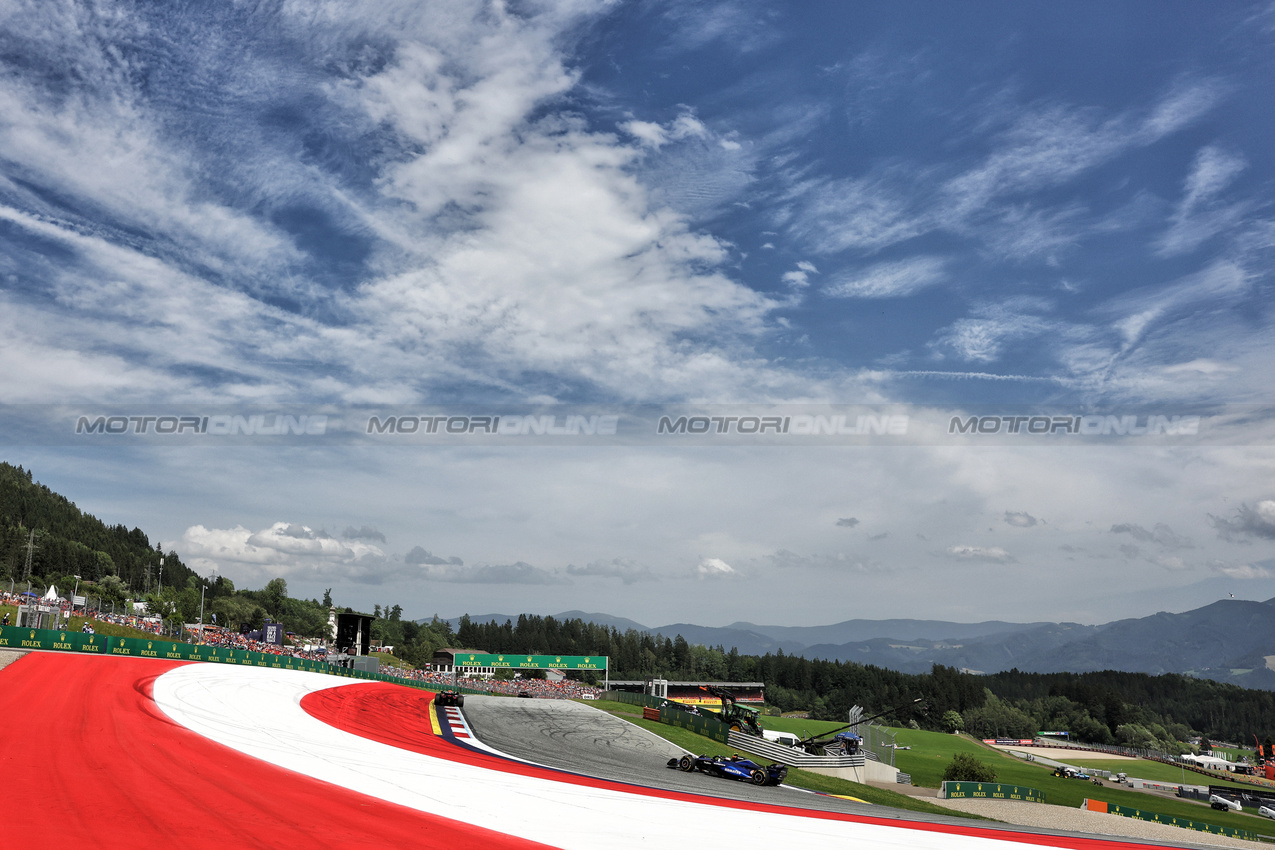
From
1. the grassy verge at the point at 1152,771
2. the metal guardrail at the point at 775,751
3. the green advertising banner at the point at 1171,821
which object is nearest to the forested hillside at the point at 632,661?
the grassy verge at the point at 1152,771

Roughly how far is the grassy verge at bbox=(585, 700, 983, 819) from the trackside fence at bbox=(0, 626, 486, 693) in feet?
91.1

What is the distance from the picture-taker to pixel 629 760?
1142 inches

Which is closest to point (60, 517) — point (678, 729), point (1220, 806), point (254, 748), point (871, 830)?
point (678, 729)

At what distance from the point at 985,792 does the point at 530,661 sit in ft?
267

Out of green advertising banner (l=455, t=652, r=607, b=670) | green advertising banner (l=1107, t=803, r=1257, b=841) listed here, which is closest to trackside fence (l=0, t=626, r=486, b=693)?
green advertising banner (l=455, t=652, r=607, b=670)

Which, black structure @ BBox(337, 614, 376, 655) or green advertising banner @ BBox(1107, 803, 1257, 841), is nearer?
green advertising banner @ BBox(1107, 803, 1257, 841)

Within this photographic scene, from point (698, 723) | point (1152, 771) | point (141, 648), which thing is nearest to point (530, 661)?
point (141, 648)

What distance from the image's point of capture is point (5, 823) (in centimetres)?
1014

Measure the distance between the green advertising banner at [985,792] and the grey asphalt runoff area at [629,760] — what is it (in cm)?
168

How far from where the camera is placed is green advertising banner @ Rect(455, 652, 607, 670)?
11675cm

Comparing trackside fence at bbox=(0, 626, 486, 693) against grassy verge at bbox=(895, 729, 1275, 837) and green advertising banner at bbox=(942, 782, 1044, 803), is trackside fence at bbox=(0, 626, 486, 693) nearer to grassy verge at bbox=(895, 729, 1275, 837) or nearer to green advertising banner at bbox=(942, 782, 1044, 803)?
green advertising banner at bbox=(942, 782, 1044, 803)

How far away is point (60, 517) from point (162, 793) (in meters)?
218

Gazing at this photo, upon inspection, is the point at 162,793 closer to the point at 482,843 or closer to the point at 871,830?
the point at 482,843

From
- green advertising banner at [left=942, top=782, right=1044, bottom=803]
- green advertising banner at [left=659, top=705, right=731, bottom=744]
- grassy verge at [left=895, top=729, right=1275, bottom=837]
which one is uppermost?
green advertising banner at [left=659, top=705, right=731, bottom=744]
